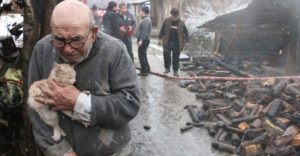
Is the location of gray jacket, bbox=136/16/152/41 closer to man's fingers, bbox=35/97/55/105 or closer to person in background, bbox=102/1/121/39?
person in background, bbox=102/1/121/39

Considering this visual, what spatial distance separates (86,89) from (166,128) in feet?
11.6

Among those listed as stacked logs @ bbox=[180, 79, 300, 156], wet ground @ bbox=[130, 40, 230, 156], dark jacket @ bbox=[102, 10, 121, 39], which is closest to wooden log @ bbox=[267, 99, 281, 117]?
stacked logs @ bbox=[180, 79, 300, 156]

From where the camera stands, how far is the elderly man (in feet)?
5.02

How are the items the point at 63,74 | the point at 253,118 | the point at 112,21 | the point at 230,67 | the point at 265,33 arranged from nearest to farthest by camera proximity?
the point at 63,74, the point at 253,118, the point at 112,21, the point at 230,67, the point at 265,33

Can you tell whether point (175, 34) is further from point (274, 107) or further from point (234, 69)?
point (274, 107)

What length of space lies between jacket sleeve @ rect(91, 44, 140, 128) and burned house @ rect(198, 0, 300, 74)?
8417 millimetres

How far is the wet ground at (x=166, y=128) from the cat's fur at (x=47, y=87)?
2.58 meters

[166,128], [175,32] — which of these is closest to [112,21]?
[175,32]

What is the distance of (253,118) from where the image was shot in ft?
16.1

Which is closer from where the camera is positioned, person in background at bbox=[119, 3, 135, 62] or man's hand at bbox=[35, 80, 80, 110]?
man's hand at bbox=[35, 80, 80, 110]

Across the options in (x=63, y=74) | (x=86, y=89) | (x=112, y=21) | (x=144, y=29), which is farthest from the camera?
(x=144, y=29)

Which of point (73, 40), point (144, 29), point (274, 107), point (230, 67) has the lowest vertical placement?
point (274, 107)

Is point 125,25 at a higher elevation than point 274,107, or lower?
higher

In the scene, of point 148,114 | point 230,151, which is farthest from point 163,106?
point 230,151
